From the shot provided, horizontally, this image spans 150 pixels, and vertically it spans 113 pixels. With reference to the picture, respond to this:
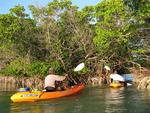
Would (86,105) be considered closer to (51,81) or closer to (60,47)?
(51,81)

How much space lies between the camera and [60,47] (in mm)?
30438

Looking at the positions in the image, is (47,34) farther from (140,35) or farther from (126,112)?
(126,112)

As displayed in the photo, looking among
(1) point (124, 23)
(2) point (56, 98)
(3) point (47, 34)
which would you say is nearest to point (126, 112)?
(2) point (56, 98)

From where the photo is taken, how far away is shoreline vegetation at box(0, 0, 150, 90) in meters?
29.2

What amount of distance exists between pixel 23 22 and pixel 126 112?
17.2 m

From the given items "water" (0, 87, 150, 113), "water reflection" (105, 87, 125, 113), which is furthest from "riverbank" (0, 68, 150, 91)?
"water reflection" (105, 87, 125, 113)

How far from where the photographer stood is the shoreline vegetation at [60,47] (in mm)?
29213

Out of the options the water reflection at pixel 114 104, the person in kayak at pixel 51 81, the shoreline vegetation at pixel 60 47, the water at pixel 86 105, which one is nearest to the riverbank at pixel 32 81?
the shoreline vegetation at pixel 60 47

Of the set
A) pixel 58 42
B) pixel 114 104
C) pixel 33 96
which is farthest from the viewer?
pixel 58 42

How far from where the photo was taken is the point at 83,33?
101 ft

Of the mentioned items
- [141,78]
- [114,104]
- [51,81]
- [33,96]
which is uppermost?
[141,78]

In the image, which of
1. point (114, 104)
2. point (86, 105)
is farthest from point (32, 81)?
point (114, 104)

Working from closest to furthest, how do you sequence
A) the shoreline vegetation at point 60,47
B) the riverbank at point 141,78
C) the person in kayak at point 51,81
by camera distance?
the person in kayak at point 51,81, the riverbank at point 141,78, the shoreline vegetation at point 60,47

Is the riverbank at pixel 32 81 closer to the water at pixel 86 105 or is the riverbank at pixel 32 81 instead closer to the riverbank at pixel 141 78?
the riverbank at pixel 141 78
